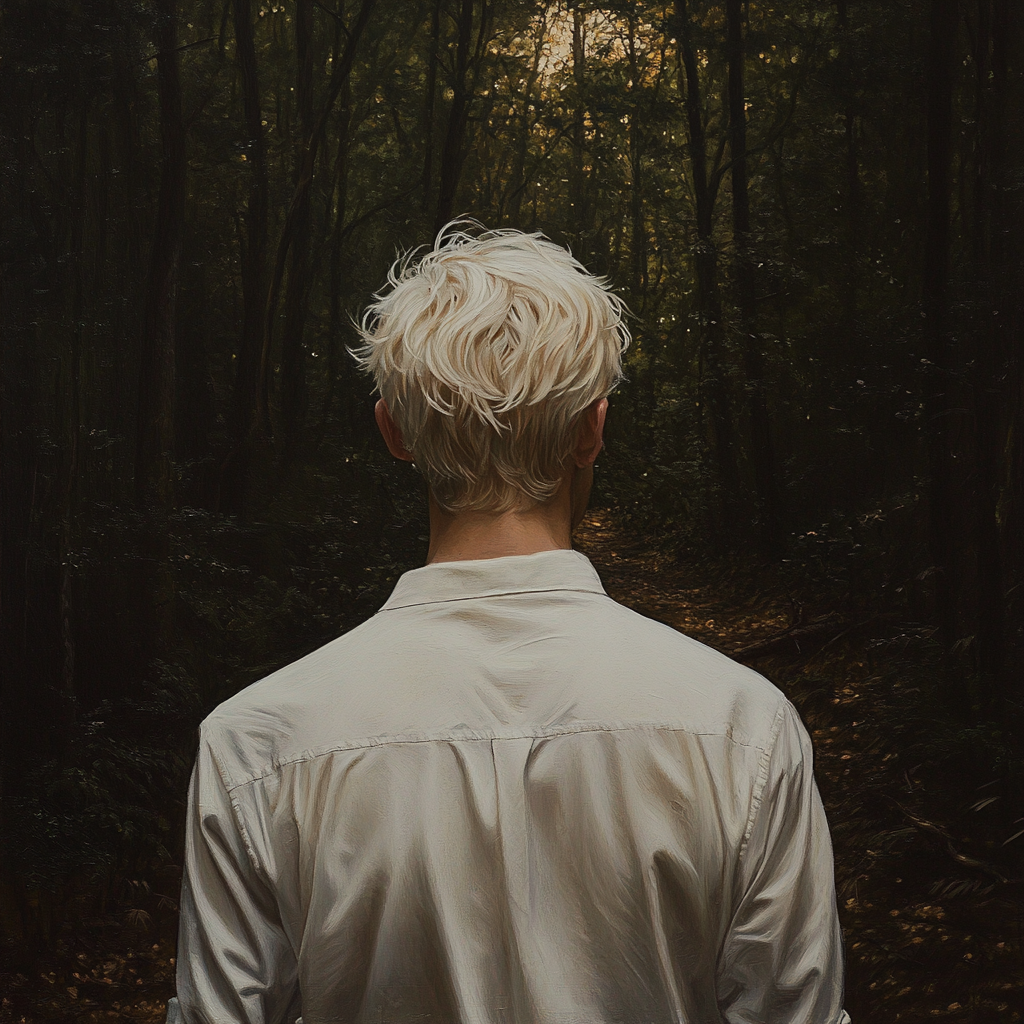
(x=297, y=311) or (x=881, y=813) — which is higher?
(x=297, y=311)

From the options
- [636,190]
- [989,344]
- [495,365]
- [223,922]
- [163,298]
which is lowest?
[223,922]

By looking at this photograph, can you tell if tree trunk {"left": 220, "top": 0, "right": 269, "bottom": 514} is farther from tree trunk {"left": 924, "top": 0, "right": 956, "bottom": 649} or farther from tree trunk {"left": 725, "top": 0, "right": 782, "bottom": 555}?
tree trunk {"left": 924, "top": 0, "right": 956, "bottom": 649}

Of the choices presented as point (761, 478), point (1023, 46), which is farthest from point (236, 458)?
point (1023, 46)

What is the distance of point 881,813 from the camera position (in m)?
1.97

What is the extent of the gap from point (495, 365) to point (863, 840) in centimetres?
156

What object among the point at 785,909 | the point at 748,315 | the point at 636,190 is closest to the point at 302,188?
the point at 636,190

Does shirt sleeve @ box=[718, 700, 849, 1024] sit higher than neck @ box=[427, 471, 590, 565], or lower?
lower

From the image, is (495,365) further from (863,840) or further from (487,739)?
(863,840)

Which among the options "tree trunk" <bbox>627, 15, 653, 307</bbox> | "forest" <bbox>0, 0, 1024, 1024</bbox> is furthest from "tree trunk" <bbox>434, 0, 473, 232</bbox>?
"tree trunk" <bbox>627, 15, 653, 307</bbox>

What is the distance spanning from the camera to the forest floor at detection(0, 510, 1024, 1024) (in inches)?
74.2

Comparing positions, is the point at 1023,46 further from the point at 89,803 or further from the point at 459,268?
the point at 89,803

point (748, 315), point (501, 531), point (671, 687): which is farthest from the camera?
point (748, 315)

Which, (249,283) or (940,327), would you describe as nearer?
(940,327)

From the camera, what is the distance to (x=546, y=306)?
0.83 m
